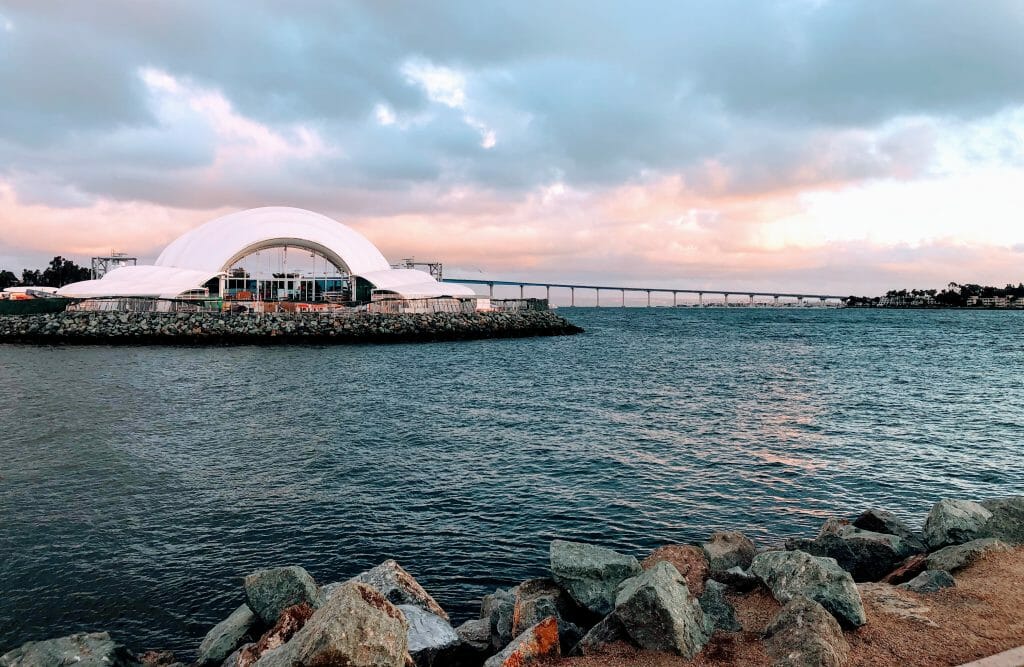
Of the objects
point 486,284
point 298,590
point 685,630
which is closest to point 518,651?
point 685,630

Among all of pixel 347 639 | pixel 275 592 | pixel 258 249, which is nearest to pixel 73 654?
pixel 275 592

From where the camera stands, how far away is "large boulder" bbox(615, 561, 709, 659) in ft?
18.1

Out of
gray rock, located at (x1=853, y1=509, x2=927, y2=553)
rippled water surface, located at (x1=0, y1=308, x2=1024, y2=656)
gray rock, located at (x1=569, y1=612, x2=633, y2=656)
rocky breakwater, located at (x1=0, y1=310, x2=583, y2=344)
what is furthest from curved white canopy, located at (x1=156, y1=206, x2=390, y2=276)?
gray rock, located at (x1=569, y1=612, x2=633, y2=656)

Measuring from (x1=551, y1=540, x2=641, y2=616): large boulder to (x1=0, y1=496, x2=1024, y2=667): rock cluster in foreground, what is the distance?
1 centimetres

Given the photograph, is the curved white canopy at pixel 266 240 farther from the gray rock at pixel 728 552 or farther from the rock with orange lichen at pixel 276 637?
the rock with orange lichen at pixel 276 637

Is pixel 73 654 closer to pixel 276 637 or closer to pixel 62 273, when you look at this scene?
pixel 276 637

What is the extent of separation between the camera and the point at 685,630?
559 cm

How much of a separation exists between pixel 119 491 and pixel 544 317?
57375 millimetres

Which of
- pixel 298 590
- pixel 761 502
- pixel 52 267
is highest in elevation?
pixel 52 267

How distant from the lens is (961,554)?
7297 mm

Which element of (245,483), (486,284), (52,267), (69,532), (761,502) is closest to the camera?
(69,532)

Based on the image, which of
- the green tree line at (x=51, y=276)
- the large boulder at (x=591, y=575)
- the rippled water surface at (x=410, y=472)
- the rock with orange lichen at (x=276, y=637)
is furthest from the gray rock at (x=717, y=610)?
the green tree line at (x=51, y=276)

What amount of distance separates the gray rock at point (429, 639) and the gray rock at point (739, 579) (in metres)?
3.12

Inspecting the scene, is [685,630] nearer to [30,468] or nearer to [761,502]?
[761,502]
